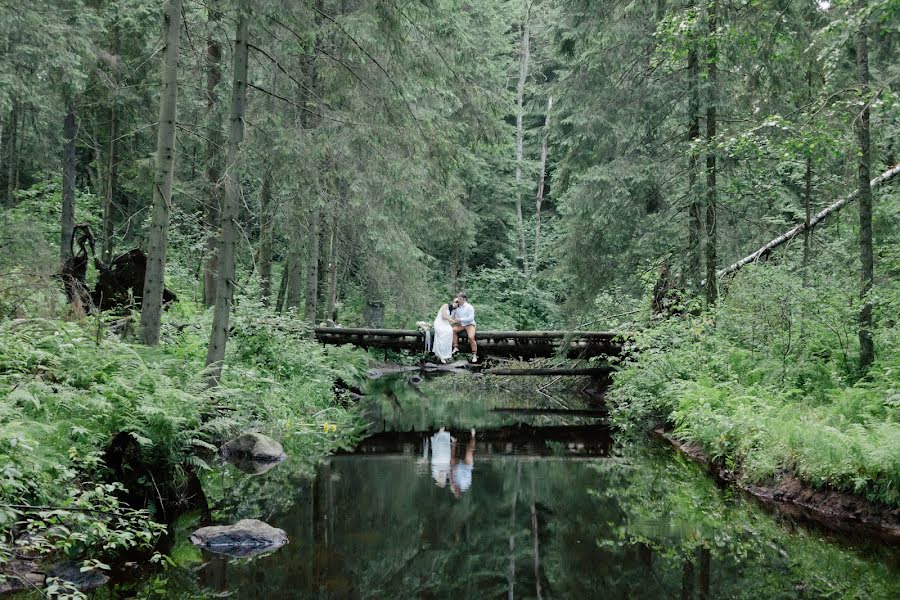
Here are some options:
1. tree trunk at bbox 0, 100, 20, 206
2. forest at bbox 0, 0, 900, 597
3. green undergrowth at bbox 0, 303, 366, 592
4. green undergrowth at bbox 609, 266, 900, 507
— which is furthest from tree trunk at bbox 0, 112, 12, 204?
green undergrowth at bbox 609, 266, 900, 507

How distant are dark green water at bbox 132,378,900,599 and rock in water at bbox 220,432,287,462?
633 millimetres

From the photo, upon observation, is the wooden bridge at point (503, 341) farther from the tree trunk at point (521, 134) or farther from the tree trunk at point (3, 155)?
the tree trunk at point (3, 155)

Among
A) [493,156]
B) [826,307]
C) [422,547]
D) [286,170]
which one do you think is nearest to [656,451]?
[826,307]

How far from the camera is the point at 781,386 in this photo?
35.1 ft

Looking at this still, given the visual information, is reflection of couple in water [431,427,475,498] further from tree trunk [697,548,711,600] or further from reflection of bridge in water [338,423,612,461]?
tree trunk [697,548,711,600]

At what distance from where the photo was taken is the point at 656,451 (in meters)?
11.5

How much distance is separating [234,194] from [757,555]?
6.73 meters

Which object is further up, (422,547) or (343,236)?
(343,236)

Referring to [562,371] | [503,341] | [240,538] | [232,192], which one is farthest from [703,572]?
[503,341]

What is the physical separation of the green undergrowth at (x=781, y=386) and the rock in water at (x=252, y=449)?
560 centimetres

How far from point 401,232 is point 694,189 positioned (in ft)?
18.8

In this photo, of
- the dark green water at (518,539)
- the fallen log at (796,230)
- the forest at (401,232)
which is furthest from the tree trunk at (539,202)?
the dark green water at (518,539)

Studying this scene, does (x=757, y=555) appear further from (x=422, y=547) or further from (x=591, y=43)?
(x=591, y=43)

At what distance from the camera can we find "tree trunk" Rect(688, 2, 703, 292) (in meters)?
13.4
